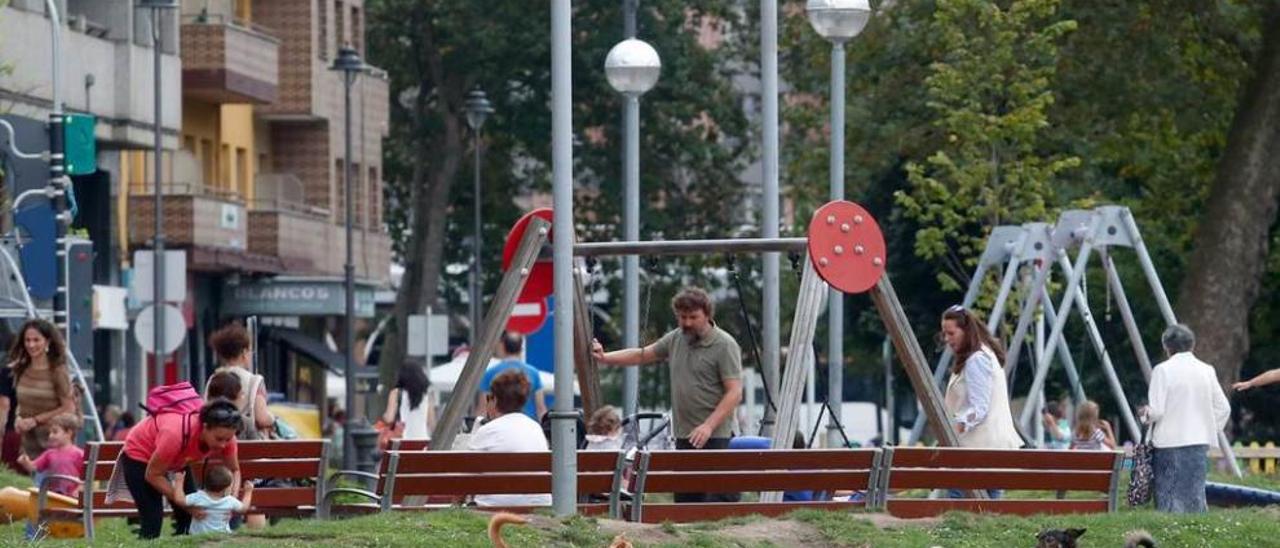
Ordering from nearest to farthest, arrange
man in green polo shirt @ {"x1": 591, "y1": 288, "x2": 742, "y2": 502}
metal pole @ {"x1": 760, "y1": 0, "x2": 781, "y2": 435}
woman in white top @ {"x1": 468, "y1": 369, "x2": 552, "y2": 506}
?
1. woman in white top @ {"x1": 468, "y1": 369, "x2": 552, "y2": 506}
2. man in green polo shirt @ {"x1": 591, "y1": 288, "x2": 742, "y2": 502}
3. metal pole @ {"x1": 760, "y1": 0, "x2": 781, "y2": 435}

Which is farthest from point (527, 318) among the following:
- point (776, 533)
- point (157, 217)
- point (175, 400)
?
point (175, 400)

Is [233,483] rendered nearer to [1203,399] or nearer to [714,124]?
[1203,399]

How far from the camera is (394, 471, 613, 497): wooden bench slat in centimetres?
1867

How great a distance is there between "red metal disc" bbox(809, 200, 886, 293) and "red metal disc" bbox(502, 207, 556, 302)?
1.72 m

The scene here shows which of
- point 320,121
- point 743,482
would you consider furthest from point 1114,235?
point 320,121

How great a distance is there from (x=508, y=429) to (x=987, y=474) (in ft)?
9.15

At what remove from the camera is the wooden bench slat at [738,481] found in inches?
747

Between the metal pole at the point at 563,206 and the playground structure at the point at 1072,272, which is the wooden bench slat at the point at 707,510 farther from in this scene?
the playground structure at the point at 1072,272

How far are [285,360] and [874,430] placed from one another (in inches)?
797

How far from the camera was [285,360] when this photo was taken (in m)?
63.6

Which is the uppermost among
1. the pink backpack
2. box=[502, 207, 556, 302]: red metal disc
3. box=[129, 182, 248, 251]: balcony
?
box=[129, 182, 248, 251]: balcony

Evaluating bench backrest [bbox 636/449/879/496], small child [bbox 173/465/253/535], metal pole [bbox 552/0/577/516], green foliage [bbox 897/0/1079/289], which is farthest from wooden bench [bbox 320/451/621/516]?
green foliage [bbox 897/0/1079/289]

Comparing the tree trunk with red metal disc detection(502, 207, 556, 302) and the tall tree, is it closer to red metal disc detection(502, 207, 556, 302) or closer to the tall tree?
red metal disc detection(502, 207, 556, 302)

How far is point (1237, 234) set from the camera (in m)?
38.0
